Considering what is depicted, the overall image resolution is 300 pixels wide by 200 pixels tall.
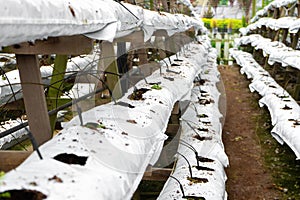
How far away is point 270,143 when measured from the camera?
545 centimetres

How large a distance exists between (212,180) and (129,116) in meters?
1.14

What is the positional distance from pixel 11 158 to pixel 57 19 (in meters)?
0.87

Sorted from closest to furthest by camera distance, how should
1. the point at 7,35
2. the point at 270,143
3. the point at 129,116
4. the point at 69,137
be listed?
the point at 7,35 < the point at 69,137 < the point at 129,116 < the point at 270,143

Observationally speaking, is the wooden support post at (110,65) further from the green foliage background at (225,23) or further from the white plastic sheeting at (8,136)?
the green foliage background at (225,23)

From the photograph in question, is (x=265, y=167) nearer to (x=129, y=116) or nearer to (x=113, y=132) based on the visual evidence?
(x=129, y=116)

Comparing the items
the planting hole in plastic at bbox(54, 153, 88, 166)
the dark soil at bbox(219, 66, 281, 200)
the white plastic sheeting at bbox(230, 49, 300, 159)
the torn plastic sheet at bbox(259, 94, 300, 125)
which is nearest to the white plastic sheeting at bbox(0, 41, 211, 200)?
the planting hole in plastic at bbox(54, 153, 88, 166)

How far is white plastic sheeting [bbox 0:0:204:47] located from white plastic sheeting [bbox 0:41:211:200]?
477 mm

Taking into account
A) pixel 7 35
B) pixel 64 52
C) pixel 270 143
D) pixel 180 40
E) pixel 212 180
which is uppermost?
pixel 7 35

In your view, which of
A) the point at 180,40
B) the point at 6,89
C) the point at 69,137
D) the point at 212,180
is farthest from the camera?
the point at 180,40

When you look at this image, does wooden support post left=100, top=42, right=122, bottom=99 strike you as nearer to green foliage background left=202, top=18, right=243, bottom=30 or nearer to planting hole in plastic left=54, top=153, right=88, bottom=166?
planting hole in plastic left=54, top=153, right=88, bottom=166

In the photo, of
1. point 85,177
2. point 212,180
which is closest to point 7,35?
point 85,177

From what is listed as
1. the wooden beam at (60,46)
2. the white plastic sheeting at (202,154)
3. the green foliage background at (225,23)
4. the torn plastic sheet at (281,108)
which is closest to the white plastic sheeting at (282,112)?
the torn plastic sheet at (281,108)

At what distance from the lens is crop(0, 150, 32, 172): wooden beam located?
6.00 feet

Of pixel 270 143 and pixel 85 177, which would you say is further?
pixel 270 143
